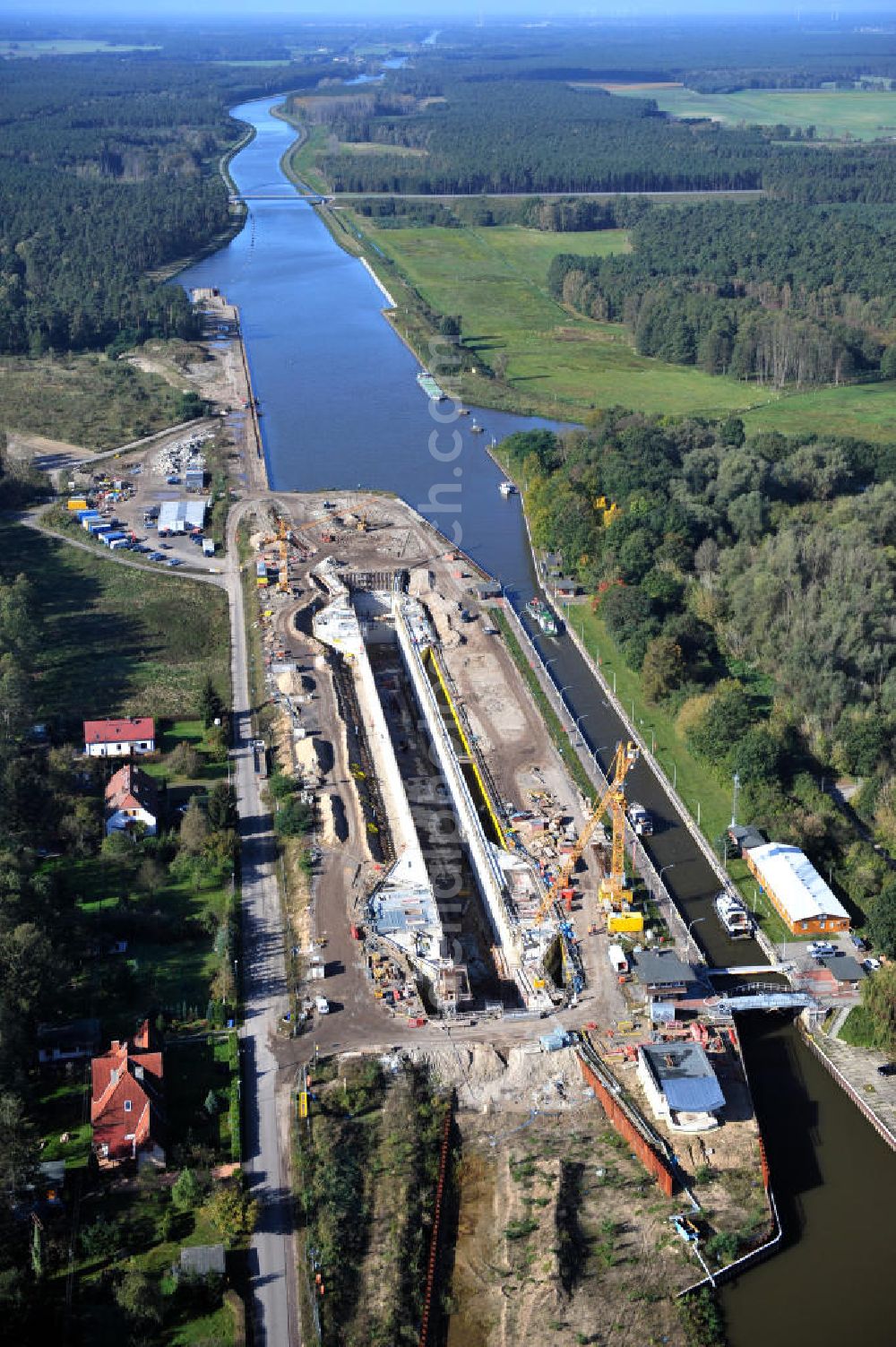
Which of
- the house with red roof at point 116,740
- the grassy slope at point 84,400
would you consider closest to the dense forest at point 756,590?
the house with red roof at point 116,740

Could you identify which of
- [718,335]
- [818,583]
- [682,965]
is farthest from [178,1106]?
[718,335]

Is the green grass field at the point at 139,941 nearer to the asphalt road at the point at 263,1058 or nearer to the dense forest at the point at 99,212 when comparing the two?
the asphalt road at the point at 263,1058

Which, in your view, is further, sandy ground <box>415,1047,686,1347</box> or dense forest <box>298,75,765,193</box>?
dense forest <box>298,75,765,193</box>

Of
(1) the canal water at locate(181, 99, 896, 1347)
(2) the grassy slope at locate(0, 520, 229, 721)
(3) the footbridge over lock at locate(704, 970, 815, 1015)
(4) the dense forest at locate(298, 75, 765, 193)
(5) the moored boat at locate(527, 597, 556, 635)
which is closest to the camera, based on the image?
(1) the canal water at locate(181, 99, 896, 1347)

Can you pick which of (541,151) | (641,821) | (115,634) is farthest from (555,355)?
(541,151)

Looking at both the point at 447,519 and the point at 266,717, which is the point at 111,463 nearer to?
the point at 447,519

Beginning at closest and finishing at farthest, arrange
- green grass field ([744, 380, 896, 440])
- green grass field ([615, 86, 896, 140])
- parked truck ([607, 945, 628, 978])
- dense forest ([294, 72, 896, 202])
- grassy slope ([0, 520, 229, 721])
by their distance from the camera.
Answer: parked truck ([607, 945, 628, 978]) < grassy slope ([0, 520, 229, 721]) < green grass field ([744, 380, 896, 440]) < dense forest ([294, 72, 896, 202]) < green grass field ([615, 86, 896, 140])

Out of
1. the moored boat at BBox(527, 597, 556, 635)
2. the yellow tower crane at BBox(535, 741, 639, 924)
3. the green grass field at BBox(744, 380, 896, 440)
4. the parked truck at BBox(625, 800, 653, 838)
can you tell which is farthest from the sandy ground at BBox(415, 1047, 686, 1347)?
the green grass field at BBox(744, 380, 896, 440)

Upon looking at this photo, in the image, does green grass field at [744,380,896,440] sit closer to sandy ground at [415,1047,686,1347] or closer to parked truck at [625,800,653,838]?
parked truck at [625,800,653,838]

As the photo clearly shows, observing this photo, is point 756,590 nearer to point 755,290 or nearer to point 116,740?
point 116,740
